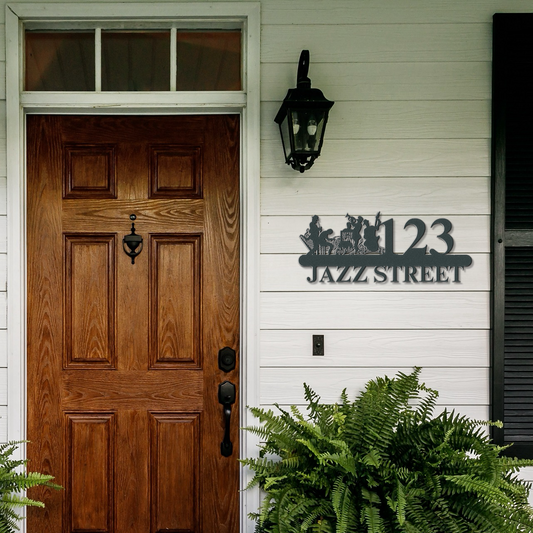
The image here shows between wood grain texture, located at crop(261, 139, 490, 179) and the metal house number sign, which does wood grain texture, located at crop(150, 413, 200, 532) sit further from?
wood grain texture, located at crop(261, 139, 490, 179)

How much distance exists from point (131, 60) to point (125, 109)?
0.71 feet

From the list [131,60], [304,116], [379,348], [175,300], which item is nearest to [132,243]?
[175,300]

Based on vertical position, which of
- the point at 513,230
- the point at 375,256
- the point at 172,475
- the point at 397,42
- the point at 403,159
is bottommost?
the point at 172,475

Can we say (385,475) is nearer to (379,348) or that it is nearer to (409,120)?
(379,348)

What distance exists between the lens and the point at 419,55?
6.98 ft

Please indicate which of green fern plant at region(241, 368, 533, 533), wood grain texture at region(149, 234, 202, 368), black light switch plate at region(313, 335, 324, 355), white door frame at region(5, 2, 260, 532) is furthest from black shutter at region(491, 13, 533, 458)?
wood grain texture at region(149, 234, 202, 368)

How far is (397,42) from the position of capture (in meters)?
2.12

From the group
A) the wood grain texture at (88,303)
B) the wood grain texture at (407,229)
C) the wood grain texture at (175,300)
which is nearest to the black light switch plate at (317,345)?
the wood grain texture at (407,229)

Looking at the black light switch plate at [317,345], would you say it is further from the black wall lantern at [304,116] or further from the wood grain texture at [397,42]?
the wood grain texture at [397,42]

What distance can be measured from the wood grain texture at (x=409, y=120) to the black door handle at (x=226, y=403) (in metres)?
1.14

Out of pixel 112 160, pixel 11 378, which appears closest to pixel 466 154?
pixel 112 160

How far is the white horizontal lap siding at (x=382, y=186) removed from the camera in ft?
6.95

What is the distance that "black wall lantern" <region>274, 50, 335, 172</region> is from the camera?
1.91 meters

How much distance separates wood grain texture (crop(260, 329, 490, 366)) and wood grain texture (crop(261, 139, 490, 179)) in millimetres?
666
